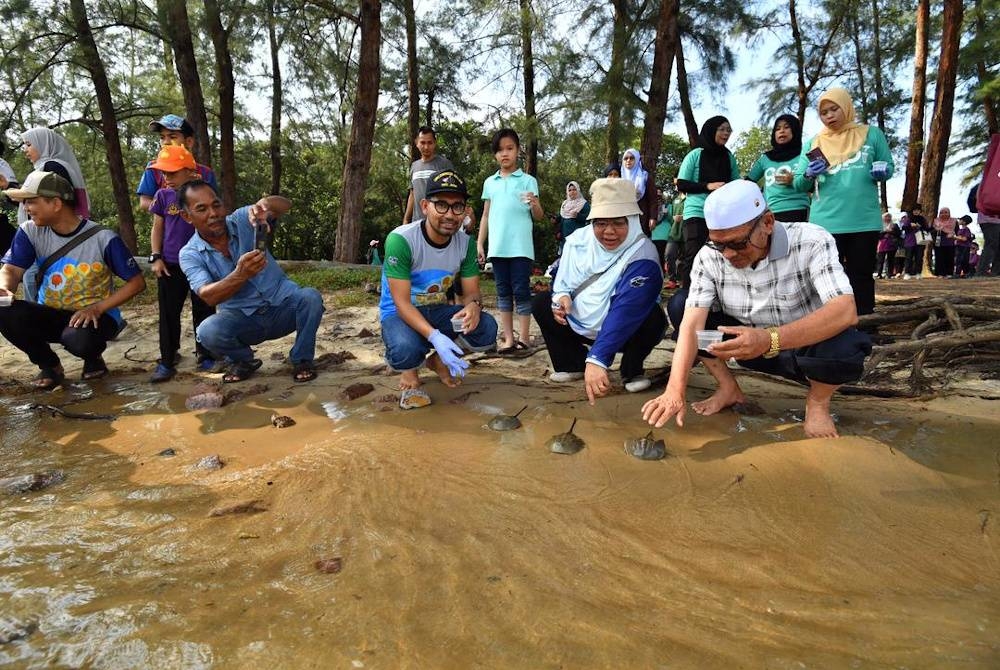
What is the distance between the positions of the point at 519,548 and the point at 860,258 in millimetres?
3034

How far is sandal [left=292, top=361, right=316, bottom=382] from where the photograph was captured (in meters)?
3.56

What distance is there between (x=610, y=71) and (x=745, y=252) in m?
8.50

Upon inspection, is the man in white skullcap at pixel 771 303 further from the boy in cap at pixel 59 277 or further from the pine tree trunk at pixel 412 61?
the pine tree trunk at pixel 412 61

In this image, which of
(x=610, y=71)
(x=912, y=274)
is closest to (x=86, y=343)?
(x=610, y=71)

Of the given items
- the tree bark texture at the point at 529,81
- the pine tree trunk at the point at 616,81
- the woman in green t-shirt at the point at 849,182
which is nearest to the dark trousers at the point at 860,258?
the woman in green t-shirt at the point at 849,182

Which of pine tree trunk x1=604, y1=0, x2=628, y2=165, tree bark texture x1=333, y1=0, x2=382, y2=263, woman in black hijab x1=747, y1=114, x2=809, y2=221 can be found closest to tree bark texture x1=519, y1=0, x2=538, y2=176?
pine tree trunk x1=604, y1=0, x2=628, y2=165

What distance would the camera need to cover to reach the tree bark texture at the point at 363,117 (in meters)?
7.79

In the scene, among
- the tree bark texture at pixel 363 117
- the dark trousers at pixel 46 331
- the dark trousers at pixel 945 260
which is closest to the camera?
the dark trousers at pixel 46 331

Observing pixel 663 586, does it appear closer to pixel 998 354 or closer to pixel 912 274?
pixel 998 354

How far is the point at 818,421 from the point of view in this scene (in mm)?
2303

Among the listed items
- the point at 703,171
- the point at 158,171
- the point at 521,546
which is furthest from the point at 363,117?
the point at 521,546

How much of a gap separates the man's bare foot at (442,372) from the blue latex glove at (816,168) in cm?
244

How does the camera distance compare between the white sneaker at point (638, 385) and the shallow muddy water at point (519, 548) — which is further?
the white sneaker at point (638, 385)

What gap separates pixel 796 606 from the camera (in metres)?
1.35
